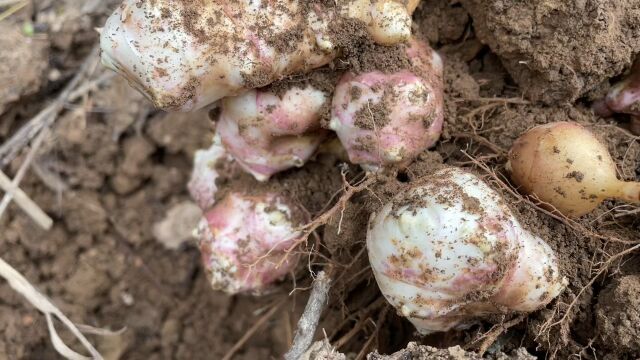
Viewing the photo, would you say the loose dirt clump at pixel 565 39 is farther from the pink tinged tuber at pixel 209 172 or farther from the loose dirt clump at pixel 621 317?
the pink tinged tuber at pixel 209 172

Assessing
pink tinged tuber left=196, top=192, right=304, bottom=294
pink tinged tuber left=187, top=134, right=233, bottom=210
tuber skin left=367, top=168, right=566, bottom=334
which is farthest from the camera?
pink tinged tuber left=187, top=134, right=233, bottom=210

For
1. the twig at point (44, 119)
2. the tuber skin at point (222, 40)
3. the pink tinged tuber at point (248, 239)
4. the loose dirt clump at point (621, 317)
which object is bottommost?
the loose dirt clump at point (621, 317)

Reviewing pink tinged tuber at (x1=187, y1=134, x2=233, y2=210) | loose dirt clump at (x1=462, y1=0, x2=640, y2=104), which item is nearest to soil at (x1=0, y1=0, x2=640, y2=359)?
loose dirt clump at (x1=462, y1=0, x2=640, y2=104)

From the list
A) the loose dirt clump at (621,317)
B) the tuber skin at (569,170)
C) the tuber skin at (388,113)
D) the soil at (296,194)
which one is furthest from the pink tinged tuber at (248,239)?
the loose dirt clump at (621,317)

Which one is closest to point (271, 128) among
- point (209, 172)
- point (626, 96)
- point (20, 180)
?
point (209, 172)

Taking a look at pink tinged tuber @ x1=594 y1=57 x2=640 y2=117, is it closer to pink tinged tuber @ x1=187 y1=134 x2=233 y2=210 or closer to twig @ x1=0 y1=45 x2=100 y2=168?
pink tinged tuber @ x1=187 y1=134 x2=233 y2=210

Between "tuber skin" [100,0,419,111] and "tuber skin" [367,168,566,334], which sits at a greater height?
"tuber skin" [100,0,419,111]

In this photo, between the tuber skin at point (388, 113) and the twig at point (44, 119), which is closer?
the tuber skin at point (388, 113)

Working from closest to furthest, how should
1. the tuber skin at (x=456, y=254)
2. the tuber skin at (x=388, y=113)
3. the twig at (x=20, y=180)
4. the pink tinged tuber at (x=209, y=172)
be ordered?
the tuber skin at (x=456, y=254)
the tuber skin at (x=388, y=113)
the pink tinged tuber at (x=209, y=172)
the twig at (x=20, y=180)
